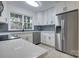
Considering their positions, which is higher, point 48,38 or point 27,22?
point 27,22

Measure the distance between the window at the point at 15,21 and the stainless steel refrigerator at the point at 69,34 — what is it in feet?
9.01

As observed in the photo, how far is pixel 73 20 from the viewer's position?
248 cm

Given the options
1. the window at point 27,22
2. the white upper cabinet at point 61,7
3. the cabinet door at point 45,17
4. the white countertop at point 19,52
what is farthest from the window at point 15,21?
the white countertop at point 19,52

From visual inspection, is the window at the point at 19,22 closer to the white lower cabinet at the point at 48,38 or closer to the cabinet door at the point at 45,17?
the cabinet door at the point at 45,17

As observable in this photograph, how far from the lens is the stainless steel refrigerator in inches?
94.9

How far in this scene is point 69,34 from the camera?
2.60m

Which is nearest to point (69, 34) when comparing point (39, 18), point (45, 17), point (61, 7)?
point (61, 7)

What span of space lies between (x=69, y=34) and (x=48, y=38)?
5.18 ft

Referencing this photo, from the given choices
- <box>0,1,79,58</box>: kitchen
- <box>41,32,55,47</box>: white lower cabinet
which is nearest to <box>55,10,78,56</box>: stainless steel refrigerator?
<box>0,1,79,58</box>: kitchen

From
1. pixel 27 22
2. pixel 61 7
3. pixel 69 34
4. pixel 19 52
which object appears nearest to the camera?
pixel 19 52

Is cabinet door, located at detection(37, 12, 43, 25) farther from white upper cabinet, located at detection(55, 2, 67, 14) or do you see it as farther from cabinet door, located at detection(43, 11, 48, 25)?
white upper cabinet, located at detection(55, 2, 67, 14)

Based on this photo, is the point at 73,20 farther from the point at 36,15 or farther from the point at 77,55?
the point at 36,15

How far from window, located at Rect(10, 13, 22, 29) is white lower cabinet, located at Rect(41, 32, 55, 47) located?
5.79 ft

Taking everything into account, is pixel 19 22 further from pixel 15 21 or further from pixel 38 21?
pixel 38 21
